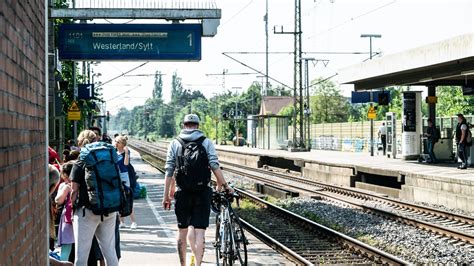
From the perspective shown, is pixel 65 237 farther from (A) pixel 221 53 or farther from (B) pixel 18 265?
(A) pixel 221 53

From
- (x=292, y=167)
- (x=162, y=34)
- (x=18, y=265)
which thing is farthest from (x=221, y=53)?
Result: (x=18, y=265)

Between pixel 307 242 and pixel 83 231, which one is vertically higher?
pixel 83 231

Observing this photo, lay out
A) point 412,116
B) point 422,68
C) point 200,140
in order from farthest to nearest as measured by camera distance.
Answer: point 412,116 → point 422,68 → point 200,140

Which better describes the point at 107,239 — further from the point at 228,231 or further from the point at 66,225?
the point at 228,231

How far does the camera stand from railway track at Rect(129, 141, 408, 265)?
430 inches

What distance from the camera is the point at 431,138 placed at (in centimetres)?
2673

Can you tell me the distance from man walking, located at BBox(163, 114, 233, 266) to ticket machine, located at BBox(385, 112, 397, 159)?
24.0m

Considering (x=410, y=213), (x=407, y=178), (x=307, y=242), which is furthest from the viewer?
(x=407, y=178)

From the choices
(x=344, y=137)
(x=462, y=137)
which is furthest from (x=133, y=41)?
(x=344, y=137)

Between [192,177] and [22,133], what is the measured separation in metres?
4.41

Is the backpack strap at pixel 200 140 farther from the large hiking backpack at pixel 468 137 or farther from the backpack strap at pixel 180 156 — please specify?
the large hiking backpack at pixel 468 137

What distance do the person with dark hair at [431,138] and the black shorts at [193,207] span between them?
19.2m

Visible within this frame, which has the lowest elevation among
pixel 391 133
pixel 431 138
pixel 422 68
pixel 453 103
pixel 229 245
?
pixel 229 245

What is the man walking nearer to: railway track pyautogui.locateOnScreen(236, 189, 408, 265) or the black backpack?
railway track pyautogui.locateOnScreen(236, 189, 408, 265)
